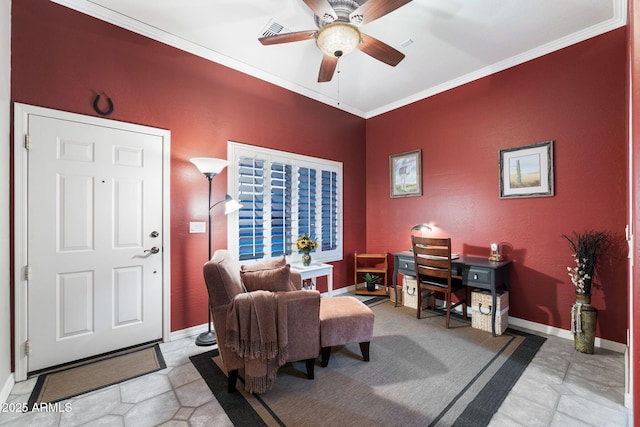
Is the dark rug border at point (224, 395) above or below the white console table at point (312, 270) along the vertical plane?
below

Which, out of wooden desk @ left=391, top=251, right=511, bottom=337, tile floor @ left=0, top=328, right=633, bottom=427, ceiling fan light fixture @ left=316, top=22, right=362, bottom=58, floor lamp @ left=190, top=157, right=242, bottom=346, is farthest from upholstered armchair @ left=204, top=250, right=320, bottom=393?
wooden desk @ left=391, top=251, right=511, bottom=337

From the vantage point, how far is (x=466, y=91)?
344 cm

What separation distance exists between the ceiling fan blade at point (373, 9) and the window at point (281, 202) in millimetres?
1839

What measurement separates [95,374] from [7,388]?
49 cm

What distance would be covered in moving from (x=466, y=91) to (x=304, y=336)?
3500mm

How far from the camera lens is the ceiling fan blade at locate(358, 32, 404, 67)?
2168 millimetres

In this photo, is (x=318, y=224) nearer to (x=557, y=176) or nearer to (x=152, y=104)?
(x=152, y=104)

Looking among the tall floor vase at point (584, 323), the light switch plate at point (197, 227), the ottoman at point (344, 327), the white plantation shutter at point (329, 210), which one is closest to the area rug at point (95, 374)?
the light switch plate at point (197, 227)

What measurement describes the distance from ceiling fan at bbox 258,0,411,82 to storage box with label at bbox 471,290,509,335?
8.48 ft

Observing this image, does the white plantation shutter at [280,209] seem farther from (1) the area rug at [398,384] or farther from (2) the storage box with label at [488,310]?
(2) the storage box with label at [488,310]

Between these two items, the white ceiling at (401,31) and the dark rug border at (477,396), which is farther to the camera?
the white ceiling at (401,31)

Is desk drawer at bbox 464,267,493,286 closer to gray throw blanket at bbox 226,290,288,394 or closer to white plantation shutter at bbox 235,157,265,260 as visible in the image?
gray throw blanket at bbox 226,290,288,394

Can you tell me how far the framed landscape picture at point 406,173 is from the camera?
393 centimetres

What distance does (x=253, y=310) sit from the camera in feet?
6.05
